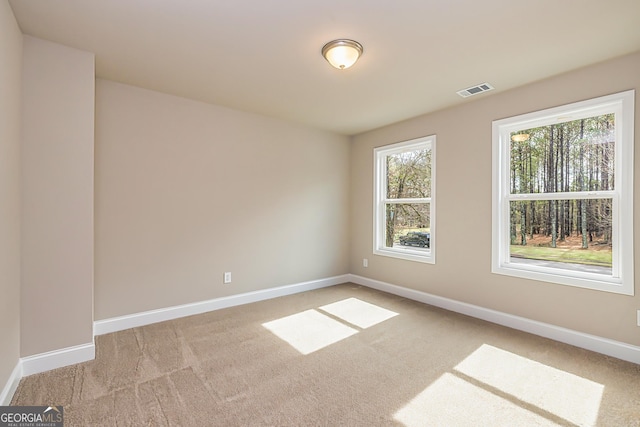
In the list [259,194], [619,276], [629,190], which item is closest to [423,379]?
[619,276]

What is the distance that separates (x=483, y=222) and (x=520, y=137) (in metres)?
0.99

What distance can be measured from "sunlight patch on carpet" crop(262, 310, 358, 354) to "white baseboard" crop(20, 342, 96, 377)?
1.53 meters

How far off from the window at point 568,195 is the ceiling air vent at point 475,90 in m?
0.41

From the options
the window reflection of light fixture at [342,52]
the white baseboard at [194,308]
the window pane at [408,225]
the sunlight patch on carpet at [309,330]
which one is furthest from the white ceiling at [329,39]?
the sunlight patch on carpet at [309,330]

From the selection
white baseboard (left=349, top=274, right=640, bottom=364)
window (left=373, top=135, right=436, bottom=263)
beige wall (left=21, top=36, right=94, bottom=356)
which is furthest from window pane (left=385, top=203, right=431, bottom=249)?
beige wall (left=21, top=36, right=94, bottom=356)

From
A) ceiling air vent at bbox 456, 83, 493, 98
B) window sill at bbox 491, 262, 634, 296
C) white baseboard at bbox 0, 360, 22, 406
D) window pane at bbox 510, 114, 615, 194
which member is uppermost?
ceiling air vent at bbox 456, 83, 493, 98

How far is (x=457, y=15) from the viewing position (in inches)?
79.9

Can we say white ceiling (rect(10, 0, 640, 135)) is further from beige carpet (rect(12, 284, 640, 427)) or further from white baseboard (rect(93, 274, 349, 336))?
beige carpet (rect(12, 284, 640, 427))

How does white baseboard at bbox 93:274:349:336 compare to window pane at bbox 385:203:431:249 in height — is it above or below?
below

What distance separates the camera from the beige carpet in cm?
185

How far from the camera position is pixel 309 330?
3.15 m

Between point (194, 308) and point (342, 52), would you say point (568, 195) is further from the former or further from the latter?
point (194, 308)

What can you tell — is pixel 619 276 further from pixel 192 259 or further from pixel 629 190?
pixel 192 259

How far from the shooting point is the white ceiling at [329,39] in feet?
6.47
